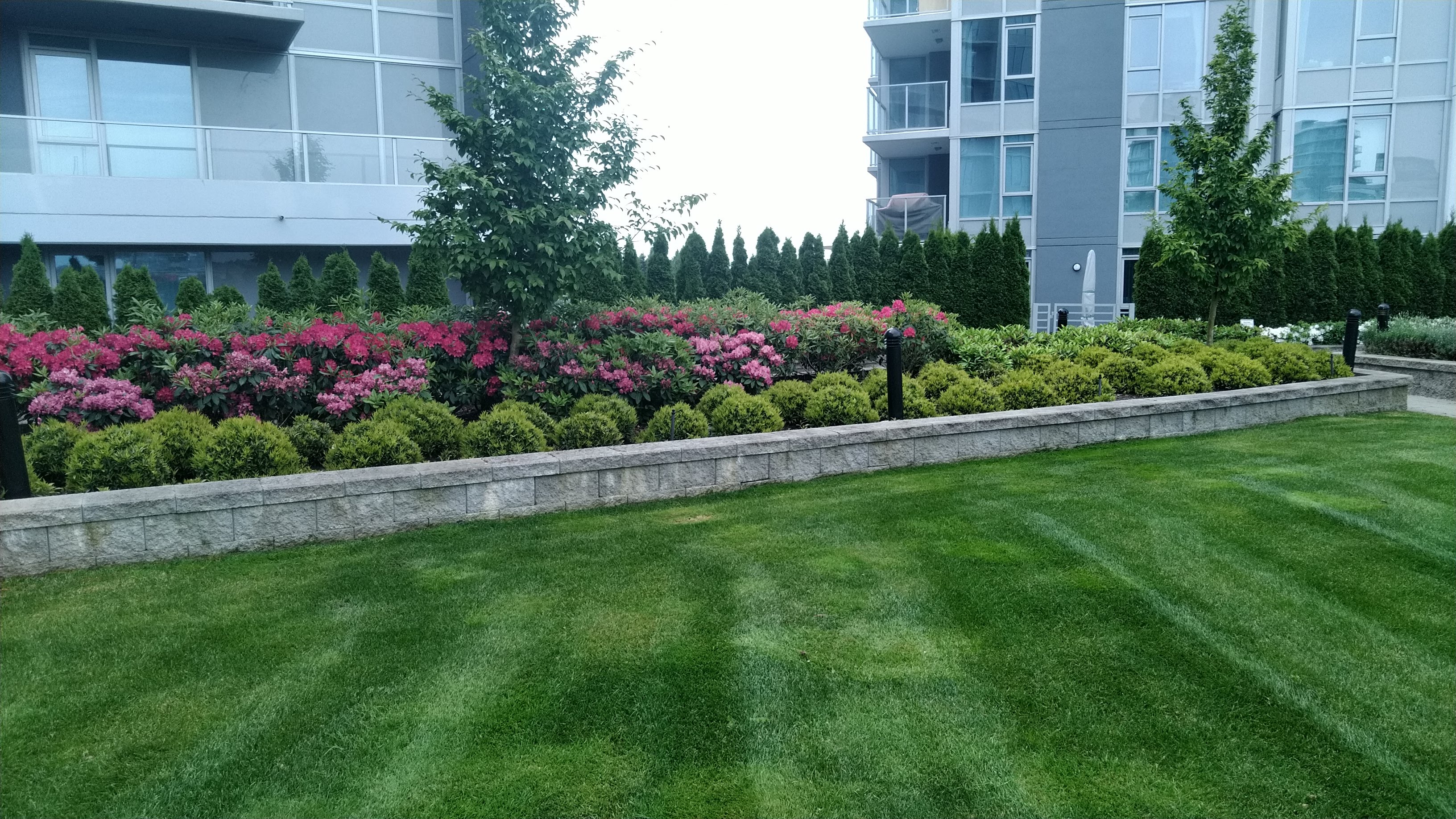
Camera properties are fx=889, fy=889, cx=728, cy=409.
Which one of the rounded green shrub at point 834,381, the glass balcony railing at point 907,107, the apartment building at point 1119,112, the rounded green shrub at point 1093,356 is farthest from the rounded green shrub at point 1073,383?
the glass balcony railing at point 907,107

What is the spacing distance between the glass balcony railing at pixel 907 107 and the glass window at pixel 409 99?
10909 millimetres

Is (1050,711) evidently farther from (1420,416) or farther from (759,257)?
(759,257)

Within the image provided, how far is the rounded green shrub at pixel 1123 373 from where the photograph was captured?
381 inches

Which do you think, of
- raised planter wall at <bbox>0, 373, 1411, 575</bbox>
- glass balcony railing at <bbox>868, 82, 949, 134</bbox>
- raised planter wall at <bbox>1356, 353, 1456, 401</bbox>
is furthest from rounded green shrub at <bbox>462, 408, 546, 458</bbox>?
glass balcony railing at <bbox>868, 82, 949, 134</bbox>

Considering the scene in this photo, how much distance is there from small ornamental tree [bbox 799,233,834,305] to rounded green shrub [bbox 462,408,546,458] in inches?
519

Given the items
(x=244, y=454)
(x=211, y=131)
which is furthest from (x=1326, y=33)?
(x=244, y=454)

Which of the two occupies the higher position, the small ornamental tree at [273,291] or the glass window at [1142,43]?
the glass window at [1142,43]

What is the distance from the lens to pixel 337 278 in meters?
15.1

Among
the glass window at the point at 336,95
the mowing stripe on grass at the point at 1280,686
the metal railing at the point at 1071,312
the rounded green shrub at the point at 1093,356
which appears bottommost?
the mowing stripe on grass at the point at 1280,686

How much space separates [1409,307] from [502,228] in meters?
20.0

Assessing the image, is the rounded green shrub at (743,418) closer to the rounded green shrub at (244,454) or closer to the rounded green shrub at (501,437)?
the rounded green shrub at (501,437)

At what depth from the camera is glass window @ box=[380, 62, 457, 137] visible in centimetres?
1852

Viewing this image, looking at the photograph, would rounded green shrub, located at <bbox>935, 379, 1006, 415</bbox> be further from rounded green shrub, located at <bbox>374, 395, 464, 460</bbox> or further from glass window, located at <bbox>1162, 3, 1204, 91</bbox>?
glass window, located at <bbox>1162, 3, 1204, 91</bbox>

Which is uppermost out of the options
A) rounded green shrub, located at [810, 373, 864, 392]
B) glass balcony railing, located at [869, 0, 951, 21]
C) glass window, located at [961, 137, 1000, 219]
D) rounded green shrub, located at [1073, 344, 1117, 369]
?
glass balcony railing, located at [869, 0, 951, 21]
